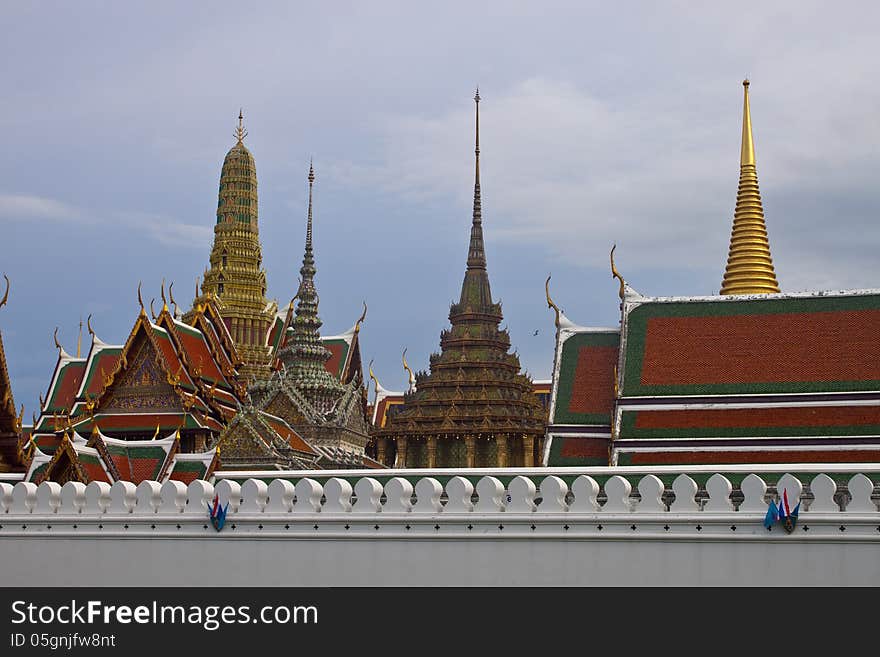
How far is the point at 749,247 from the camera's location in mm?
28266

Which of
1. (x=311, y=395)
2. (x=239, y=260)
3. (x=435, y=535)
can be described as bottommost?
(x=435, y=535)

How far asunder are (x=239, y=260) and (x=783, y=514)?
34470mm

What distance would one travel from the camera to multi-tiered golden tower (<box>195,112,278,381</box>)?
4316 centimetres

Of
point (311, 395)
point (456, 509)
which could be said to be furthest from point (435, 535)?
point (311, 395)

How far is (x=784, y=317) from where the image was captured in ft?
74.2

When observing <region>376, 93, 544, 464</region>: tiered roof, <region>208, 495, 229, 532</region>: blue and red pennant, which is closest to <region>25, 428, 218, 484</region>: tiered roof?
<region>208, 495, 229, 532</region>: blue and red pennant

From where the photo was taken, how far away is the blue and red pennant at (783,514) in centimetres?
1126

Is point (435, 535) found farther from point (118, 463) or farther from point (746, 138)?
point (746, 138)

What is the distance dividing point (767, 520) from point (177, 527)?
544 cm

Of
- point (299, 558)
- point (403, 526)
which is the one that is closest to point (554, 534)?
point (403, 526)

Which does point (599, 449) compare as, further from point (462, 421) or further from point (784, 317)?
point (462, 421)

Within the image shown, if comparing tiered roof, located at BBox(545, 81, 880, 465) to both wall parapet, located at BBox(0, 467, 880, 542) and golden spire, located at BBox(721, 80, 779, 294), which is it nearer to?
golden spire, located at BBox(721, 80, 779, 294)

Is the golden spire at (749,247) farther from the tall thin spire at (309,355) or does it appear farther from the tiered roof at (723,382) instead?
the tall thin spire at (309,355)

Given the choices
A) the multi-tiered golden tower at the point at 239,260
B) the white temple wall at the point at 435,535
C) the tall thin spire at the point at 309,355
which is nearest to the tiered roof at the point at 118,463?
the white temple wall at the point at 435,535
